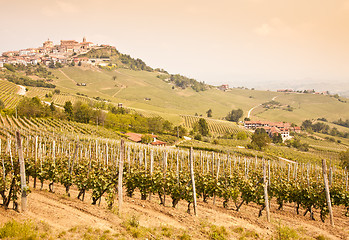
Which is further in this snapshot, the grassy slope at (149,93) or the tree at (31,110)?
the grassy slope at (149,93)

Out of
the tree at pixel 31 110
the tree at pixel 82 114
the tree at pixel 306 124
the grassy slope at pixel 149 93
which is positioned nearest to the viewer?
the tree at pixel 31 110

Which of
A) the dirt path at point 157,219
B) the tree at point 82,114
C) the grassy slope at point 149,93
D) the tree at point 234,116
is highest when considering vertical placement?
the grassy slope at point 149,93

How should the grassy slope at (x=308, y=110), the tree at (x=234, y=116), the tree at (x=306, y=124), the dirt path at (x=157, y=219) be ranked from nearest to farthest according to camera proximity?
the dirt path at (x=157, y=219)
the tree at (x=234, y=116)
the tree at (x=306, y=124)
the grassy slope at (x=308, y=110)

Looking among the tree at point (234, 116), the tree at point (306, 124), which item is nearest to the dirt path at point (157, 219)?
the tree at point (234, 116)

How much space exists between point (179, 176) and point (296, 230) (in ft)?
17.5

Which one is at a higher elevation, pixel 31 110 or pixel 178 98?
pixel 178 98

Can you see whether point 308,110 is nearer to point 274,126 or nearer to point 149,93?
point 274,126

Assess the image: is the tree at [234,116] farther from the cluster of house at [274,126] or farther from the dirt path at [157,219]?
the dirt path at [157,219]

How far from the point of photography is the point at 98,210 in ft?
31.4

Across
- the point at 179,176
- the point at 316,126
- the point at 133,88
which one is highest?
the point at 133,88

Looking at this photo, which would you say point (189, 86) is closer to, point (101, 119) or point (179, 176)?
point (101, 119)

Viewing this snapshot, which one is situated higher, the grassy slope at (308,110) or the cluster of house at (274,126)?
the grassy slope at (308,110)

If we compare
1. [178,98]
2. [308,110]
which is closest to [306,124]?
[308,110]

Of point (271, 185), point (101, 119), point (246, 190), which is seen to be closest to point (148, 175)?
point (246, 190)
